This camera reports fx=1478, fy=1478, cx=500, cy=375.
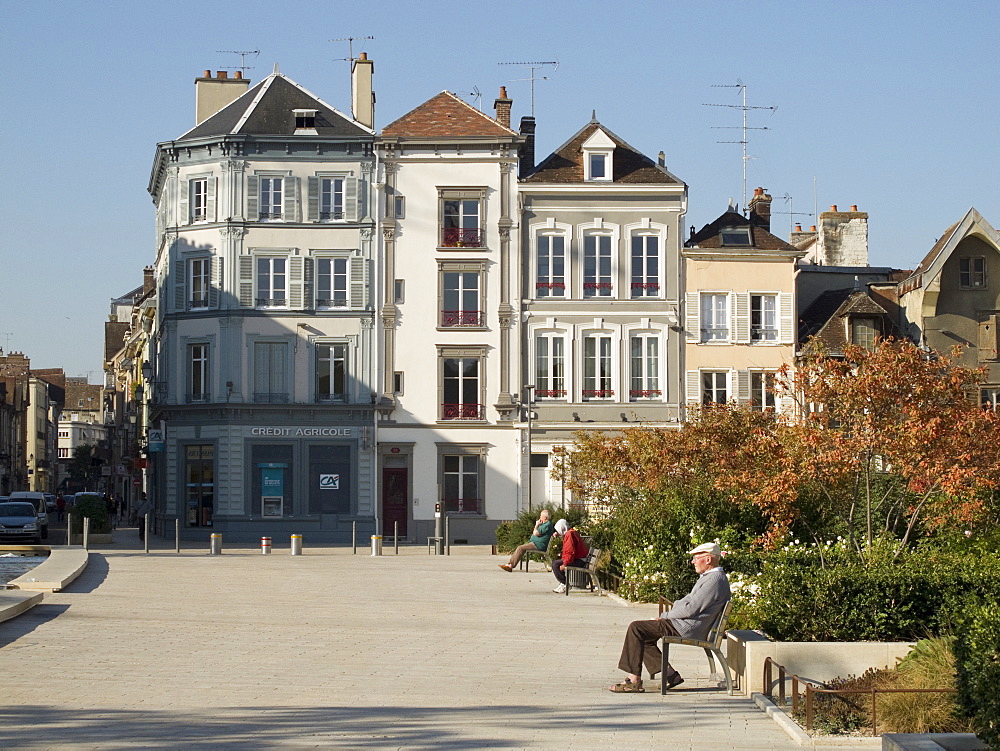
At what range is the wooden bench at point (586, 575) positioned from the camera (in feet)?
81.0

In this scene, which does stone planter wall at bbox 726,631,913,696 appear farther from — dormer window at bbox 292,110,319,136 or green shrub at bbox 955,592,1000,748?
dormer window at bbox 292,110,319,136

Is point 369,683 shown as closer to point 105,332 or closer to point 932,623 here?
point 932,623

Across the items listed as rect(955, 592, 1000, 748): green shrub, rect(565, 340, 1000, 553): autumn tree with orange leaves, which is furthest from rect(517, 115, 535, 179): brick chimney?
rect(955, 592, 1000, 748): green shrub

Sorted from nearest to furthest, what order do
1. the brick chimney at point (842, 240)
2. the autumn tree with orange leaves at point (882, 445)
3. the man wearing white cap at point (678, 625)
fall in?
the man wearing white cap at point (678, 625) → the autumn tree with orange leaves at point (882, 445) → the brick chimney at point (842, 240)

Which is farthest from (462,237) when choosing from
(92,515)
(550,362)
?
(92,515)

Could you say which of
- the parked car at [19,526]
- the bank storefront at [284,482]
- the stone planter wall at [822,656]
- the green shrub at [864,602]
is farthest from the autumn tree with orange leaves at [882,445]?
the bank storefront at [284,482]

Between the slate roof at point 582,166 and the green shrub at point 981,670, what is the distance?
40.2 metres

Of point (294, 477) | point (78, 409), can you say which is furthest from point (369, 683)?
point (78, 409)

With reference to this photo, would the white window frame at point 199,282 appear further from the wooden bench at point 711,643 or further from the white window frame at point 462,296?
the wooden bench at point 711,643

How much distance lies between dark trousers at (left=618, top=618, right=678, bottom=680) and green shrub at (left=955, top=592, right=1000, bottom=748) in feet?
11.8

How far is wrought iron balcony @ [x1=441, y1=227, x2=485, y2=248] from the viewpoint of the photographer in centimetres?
4897

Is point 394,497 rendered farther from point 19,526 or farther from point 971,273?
point 971,273

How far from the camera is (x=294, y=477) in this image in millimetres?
48219

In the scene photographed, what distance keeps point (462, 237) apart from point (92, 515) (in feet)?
51.3
